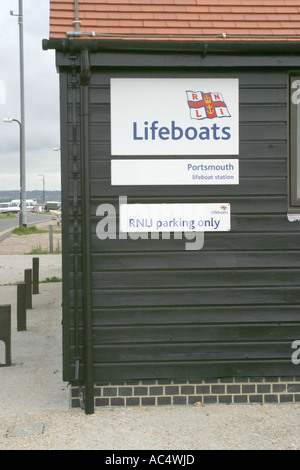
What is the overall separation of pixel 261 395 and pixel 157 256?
1.58 m

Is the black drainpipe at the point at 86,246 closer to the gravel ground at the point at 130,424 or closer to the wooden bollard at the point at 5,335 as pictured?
the gravel ground at the point at 130,424

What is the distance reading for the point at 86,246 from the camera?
5.60 m

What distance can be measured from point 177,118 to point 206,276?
1.43 m

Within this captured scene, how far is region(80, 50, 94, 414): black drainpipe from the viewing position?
18.2 feet

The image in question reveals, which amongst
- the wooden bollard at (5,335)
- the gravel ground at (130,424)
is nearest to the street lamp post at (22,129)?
the wooden bollard at (5,335)

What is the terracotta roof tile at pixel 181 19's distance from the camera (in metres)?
5.62

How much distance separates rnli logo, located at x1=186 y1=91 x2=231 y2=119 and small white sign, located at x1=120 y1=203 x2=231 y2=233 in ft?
2.61

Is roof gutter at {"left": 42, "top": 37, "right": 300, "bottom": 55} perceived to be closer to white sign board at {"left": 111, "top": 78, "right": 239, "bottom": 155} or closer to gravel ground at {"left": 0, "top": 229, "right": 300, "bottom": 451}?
white sign board at {"left": 111, "top": 78, "right": 239, "bottom": 155}

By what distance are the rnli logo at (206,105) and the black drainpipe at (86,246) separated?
3.03 feet

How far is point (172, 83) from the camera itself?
226 inches

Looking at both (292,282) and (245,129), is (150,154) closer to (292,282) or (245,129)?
(245,129)

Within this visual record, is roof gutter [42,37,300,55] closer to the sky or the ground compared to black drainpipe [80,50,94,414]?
closer to the sky

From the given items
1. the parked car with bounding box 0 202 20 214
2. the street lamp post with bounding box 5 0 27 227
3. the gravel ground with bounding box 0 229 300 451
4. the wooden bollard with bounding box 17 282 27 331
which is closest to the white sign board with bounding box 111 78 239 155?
the gravel ground with bounding box 0 229 300 451
